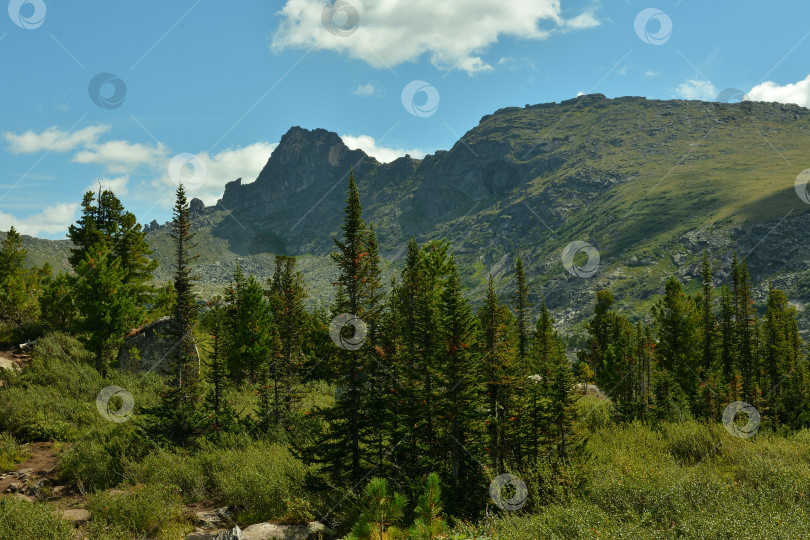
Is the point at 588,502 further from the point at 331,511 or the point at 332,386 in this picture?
the point at 332,386

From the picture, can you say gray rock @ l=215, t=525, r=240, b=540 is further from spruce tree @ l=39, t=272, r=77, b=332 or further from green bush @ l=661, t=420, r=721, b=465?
spruce tree @ l=39, t=272, r=77, b=332

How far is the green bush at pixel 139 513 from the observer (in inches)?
491

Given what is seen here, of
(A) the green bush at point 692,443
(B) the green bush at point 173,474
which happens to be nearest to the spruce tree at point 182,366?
(B) the green bush at point 173,474

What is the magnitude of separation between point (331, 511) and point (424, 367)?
6212 millimetres

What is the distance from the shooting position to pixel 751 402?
33.3 m

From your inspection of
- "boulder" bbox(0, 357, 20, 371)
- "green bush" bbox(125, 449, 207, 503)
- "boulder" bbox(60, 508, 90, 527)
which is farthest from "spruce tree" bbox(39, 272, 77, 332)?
"boulder" bbox(60, 508, 90, 527)

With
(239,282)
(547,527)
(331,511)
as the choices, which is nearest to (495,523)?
(547,527)

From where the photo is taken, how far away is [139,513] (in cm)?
1299

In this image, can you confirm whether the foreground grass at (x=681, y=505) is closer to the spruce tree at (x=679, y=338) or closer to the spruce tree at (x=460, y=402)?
the spruce tree at (x=460, y=402)

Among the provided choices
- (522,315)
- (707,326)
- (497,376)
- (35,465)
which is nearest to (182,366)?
(35,465)

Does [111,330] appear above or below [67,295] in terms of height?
below

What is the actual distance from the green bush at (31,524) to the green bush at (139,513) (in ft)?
2.86

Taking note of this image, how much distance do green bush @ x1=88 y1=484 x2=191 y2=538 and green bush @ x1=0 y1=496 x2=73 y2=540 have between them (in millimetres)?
872

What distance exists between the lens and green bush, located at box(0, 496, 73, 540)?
1084 centimetres
